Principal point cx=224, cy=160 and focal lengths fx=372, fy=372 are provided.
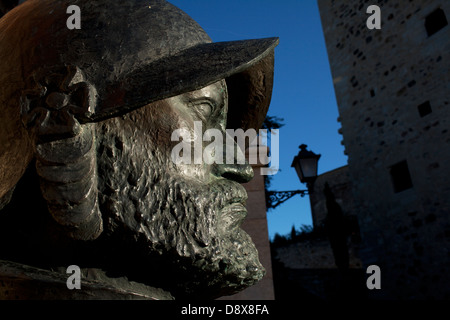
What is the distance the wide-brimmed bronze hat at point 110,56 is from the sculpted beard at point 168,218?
0.48 ft

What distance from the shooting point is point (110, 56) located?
1030mm

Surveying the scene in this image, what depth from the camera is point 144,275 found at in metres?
1.02

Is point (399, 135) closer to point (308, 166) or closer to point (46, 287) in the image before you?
point (308, 166)

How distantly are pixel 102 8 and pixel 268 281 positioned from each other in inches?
95.7

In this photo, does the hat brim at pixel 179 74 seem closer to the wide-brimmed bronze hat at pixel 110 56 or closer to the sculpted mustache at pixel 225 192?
the wide-brimmed bronze hat at pixel 110 56

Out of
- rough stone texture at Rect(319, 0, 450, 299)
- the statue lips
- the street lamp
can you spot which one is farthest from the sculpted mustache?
rough stone texture at Rect(319, 0, 450, 299)

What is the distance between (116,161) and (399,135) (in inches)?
376

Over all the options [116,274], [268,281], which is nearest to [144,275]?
[116,274]

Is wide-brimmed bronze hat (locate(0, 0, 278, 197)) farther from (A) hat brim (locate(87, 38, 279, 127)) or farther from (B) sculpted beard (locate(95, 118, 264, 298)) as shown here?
(B) sculpted beard (locate(95, 118, 264, 298))

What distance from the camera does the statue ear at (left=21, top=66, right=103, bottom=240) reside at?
89 cm

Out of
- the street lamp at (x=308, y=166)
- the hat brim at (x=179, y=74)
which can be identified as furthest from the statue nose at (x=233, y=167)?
the street lamp at (x=308, y=166)

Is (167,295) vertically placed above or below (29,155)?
below

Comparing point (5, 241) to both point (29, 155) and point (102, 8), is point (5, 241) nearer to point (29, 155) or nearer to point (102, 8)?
point (29, 155)

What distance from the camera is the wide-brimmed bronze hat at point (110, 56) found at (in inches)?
37.8
